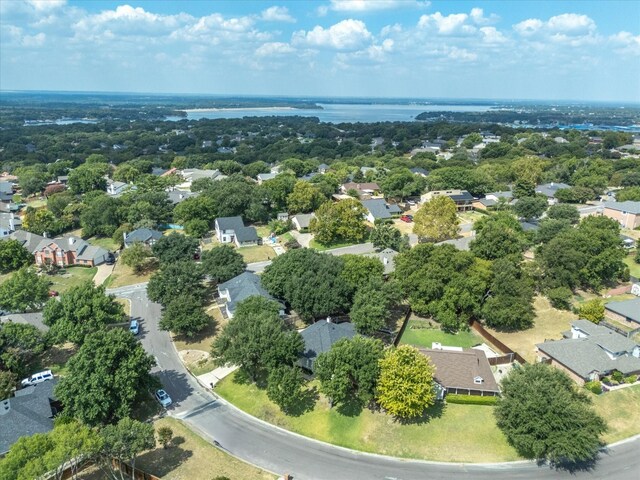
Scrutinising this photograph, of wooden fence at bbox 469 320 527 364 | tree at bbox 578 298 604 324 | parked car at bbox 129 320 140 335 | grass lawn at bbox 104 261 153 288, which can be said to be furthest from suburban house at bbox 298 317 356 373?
grass lawn at bbox 104 261 153 288

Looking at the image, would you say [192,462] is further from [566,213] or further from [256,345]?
[566,213]

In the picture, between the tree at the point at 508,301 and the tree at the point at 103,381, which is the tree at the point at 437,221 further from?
the tree at the point at 103,381

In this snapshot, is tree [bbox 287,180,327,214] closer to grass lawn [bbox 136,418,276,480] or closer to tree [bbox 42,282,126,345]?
tree [bbox 42,282,126,345]

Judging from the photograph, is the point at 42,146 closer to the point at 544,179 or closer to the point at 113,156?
the point at 113,156

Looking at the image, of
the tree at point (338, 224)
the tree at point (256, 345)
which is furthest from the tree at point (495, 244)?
the tree at point (256, 345)

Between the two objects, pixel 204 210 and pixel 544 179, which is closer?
pixel 204 210

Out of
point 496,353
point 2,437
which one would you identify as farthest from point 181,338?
point 496,353
